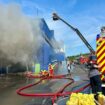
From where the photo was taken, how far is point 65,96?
1043 cm

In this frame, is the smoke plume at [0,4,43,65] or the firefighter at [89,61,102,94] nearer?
the firefighter at [89,61,102,94]

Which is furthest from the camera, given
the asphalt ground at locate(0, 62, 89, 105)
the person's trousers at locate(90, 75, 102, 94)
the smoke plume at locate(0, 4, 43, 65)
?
the smoke plume at locate(0, 4, 43, 65)

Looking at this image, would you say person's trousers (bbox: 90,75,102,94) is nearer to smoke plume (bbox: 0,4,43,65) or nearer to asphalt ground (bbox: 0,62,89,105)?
asphalt ground (bbox: 0,62,89,105)

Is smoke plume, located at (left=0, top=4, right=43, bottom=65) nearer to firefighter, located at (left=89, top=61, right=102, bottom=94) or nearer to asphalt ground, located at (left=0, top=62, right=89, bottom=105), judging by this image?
asphalt ground, located at (left=0, top=62, right=89, bottom=105)

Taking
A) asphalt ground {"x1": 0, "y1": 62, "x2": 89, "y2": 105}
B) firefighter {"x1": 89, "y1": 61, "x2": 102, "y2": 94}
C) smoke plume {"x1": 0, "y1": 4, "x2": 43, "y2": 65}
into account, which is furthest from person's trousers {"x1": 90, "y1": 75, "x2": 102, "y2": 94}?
smoke plume {"x1": 0, "y1": 4, "x2": 43, "y2": 65}

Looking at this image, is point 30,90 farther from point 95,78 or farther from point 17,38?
point 17,38

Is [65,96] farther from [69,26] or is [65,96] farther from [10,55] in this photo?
[10,55]

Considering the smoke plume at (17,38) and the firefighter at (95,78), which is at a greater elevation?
the smoke plume at (17,38)

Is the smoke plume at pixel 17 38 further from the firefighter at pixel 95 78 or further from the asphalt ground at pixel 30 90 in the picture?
the firefighter at pixel 95 78

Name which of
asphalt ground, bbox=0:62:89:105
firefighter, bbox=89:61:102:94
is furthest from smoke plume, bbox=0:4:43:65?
firefighter, bbox=89:61:102:94

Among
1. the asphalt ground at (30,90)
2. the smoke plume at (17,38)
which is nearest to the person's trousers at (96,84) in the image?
the asphalt ground at (30,90)

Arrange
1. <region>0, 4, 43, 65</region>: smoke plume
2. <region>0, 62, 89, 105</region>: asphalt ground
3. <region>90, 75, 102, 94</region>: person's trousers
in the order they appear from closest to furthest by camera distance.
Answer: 1. <region>90, 75, 102, 94</region>: person's trousers
2. <region>0, 62, 89, 105</region>: asphalt ground
3. <region>0, 4, 43, 65</region>: smoke plume

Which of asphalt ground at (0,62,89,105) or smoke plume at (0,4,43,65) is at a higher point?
smoke plume at (0,4,43,65)

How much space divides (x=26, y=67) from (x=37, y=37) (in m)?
3.50
